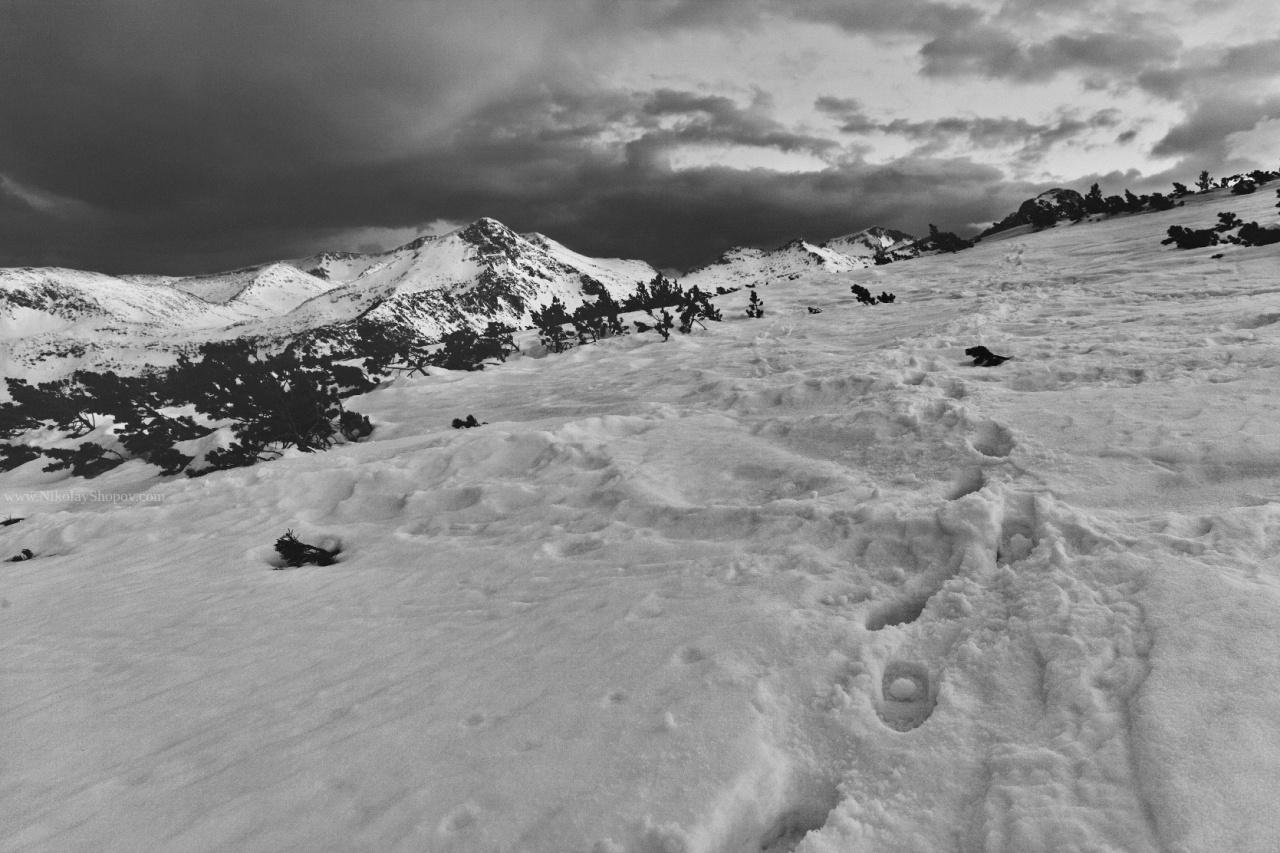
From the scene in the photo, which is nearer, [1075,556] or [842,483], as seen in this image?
[1075,556]

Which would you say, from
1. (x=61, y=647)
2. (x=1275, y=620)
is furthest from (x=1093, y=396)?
(x=61, y=647)

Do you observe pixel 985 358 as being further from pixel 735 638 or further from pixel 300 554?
pixel 300 554

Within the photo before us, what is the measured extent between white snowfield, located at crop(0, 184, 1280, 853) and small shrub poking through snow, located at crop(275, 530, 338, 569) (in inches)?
11.3

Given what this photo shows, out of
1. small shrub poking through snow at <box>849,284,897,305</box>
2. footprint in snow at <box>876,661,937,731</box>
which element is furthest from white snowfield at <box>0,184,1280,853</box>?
small shrub poking through snow at <box>849,284,897,305</box>

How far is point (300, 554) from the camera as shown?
22.9 ft

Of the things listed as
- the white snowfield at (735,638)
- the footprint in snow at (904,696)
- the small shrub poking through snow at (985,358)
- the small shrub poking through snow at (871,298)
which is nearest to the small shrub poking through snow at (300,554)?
the white snowfield at (735,638)

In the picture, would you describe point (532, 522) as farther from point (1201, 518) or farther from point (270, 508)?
point (1201, 518)

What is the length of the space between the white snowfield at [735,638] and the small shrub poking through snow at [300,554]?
287mm

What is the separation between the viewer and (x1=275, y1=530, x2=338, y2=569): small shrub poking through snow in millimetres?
6899

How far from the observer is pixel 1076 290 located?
13.0 m

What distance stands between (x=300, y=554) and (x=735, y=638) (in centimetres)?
567

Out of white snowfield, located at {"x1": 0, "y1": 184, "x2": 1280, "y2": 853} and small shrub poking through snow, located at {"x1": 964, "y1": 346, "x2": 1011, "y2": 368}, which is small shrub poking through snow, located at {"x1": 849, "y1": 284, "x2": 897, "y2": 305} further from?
small shrub poking through snow, located at {"x1": 964, "y1": 346, "x2": 1011, "y2": 368}

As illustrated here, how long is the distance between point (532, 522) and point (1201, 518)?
5755 millimetres

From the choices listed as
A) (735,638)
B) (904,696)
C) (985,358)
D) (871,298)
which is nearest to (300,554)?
(735,638)
